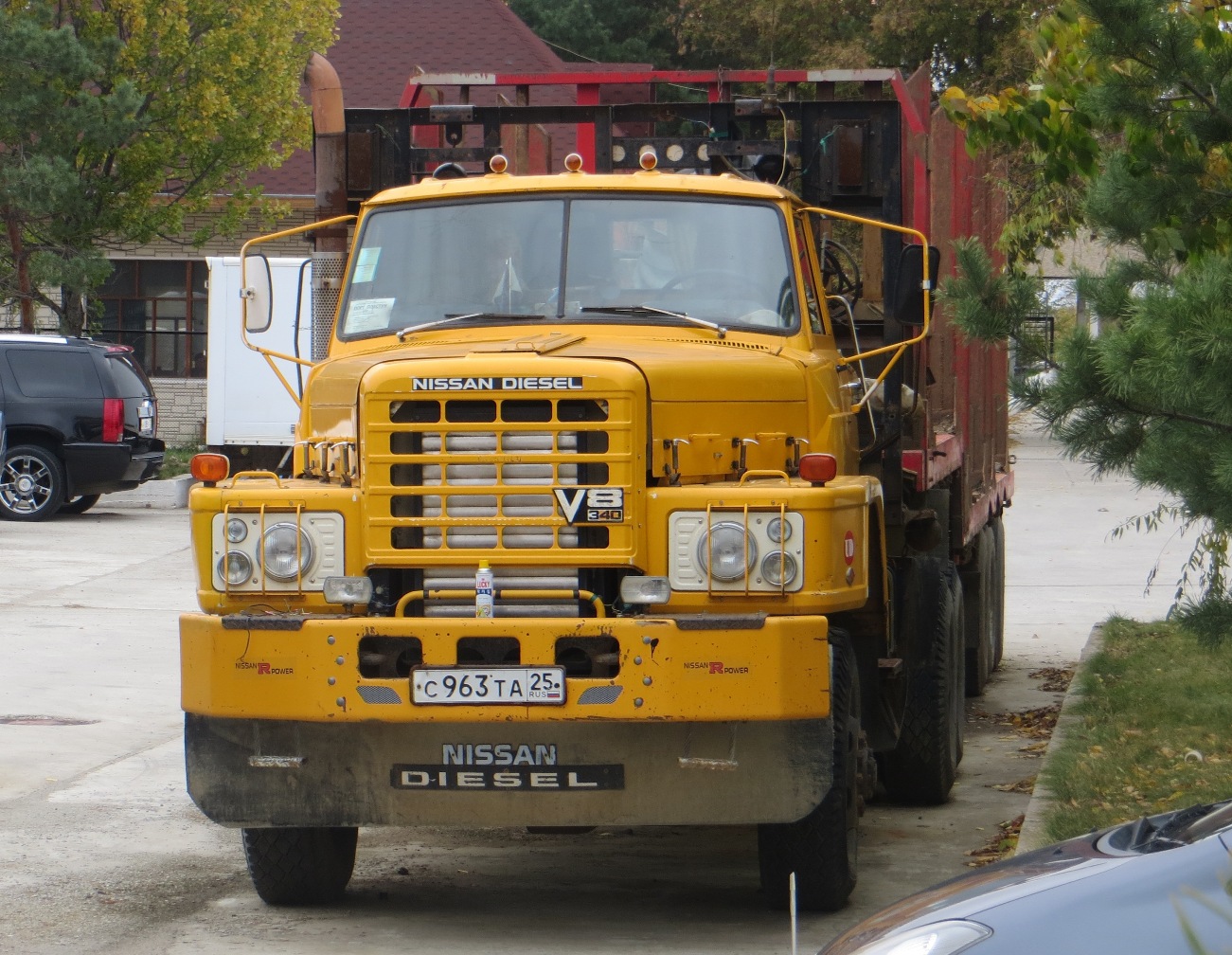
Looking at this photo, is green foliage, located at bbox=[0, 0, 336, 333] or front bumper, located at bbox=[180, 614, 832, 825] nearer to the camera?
front bumper, located at bbox=[180, 614, 832, 825]

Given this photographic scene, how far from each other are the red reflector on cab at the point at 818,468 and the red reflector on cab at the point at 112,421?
17225mm

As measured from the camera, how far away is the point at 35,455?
73.4 feet

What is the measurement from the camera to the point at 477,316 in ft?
24.4

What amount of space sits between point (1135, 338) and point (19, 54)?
22.0 metres

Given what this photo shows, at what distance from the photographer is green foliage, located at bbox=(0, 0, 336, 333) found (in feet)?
83.8

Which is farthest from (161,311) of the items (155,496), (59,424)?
(59,424)

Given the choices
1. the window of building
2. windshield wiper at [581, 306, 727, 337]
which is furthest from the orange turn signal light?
Answer: the window of building

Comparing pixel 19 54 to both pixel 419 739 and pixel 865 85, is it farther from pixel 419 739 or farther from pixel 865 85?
pixel 419 739

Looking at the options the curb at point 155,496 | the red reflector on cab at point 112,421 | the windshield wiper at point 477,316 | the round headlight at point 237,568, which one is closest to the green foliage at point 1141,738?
the windshield wiper at point 477,316

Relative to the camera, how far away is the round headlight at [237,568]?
21.6ft

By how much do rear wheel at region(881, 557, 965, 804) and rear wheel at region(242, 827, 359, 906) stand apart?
8.97 feet

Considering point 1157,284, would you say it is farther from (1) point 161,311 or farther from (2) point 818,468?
(1) point 161,311

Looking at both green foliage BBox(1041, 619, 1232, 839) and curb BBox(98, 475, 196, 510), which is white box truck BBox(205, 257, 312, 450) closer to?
curb BBox(98, 475, 196, 510)

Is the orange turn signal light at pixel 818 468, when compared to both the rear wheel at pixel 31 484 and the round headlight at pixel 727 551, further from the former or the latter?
the rear wheel at pixel 31 484
